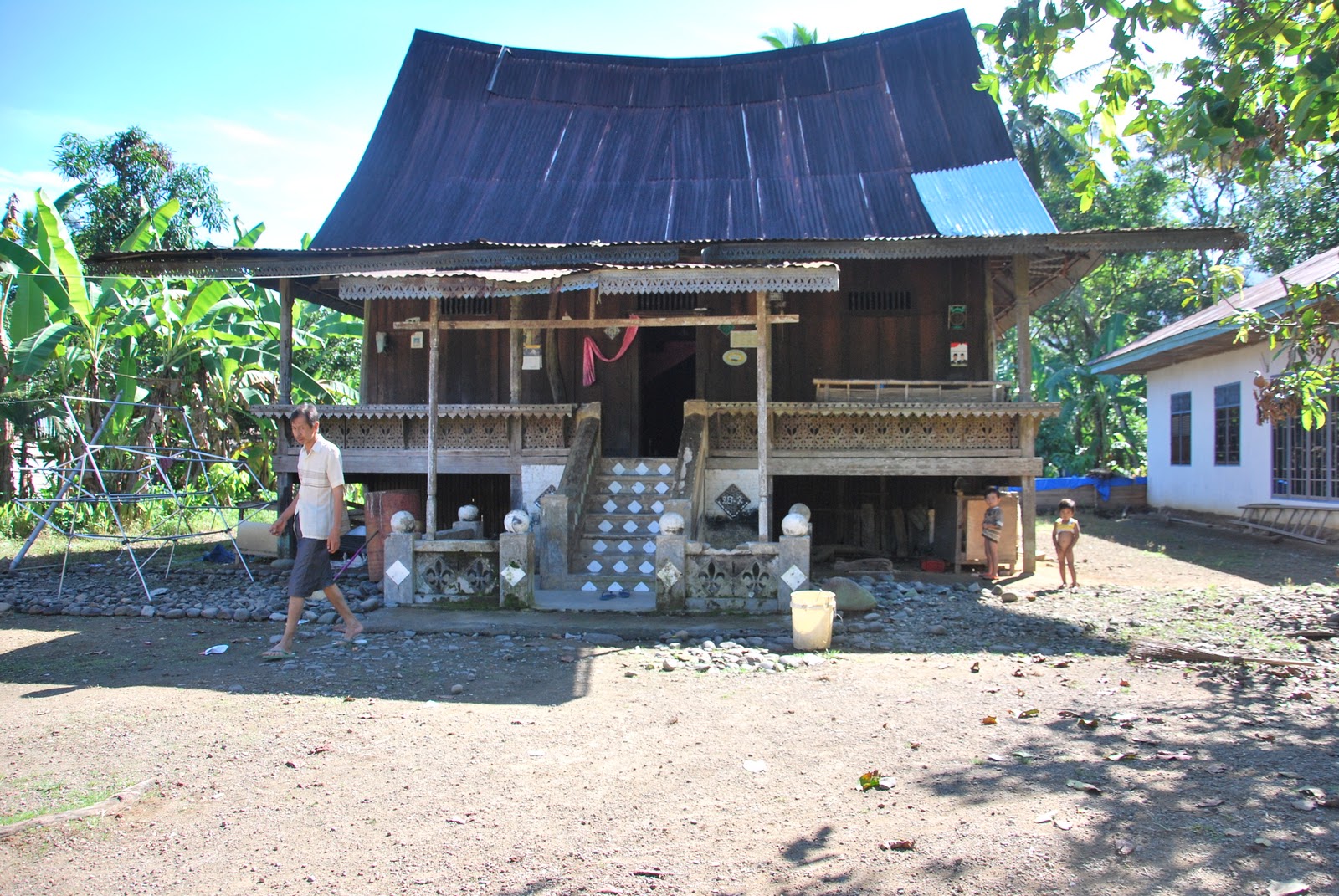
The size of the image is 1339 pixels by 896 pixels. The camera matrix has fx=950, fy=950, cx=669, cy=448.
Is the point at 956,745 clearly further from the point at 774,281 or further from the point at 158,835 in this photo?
the point at 774,281

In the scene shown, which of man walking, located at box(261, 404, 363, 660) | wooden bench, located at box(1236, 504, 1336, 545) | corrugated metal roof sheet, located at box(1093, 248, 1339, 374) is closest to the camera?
man walking, located at box(261, 404, 363, 660)

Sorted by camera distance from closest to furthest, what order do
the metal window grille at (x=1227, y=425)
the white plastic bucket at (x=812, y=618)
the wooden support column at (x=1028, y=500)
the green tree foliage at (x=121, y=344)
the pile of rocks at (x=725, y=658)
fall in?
the pile of rocks at (x=725, y=658) < the white plastic bucket at (x=812, y=618) < the wooden support column at (x=1028, y=500) < the green tree foliage at (x=121, y=344) < the metal window grille at (x=1227, y=425)

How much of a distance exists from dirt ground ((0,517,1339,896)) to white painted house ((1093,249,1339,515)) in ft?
30.6

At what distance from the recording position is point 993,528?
1102cm

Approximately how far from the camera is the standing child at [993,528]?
10930 mm

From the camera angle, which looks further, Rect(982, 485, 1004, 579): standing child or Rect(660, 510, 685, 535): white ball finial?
Rect(982, 485, 1004, 579): standing child

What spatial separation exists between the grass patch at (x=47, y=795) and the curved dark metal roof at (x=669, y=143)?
367 inches

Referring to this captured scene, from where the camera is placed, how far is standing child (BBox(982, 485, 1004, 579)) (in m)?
10.9

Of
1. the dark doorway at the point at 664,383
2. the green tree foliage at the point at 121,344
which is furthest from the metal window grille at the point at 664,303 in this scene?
the green tree foliage at the point at 121,344

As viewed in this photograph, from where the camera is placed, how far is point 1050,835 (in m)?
3.69

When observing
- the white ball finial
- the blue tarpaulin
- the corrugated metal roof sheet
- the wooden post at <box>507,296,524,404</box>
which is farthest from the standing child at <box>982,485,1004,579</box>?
the blue tarpaulin

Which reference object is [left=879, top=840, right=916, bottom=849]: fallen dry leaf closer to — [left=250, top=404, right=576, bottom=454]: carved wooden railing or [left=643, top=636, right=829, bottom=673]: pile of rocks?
[left=643, top=636, right=829, bottom=673]: pile of rocks

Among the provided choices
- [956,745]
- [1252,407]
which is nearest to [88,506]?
[956,745]

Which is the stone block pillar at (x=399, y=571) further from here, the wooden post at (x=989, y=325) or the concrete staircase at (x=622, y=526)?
the wooden post at (x=989, y=325)
